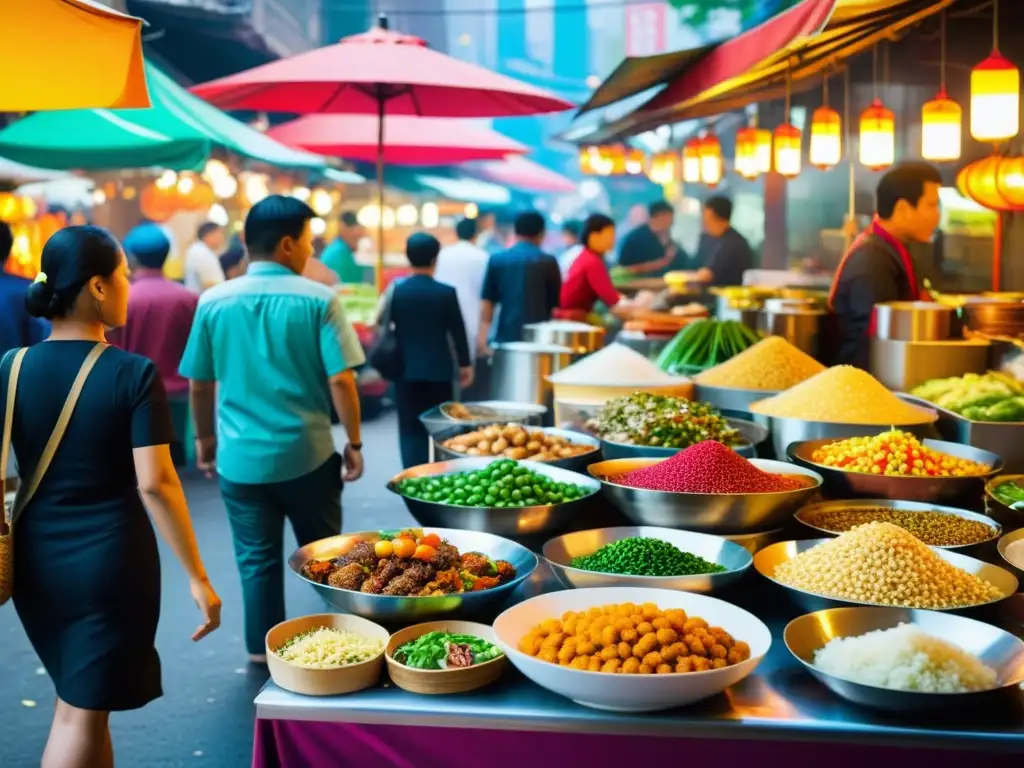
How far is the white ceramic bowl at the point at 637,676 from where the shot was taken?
2.07 m

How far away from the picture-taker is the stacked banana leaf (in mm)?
5781

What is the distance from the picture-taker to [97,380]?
2.92 metres

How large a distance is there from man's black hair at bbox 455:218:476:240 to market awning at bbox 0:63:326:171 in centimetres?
238

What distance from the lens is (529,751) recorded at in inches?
86.4

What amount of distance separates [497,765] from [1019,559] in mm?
1455

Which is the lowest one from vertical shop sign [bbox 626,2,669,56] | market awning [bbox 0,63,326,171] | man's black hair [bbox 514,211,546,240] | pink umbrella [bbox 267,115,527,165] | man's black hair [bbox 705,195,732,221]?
man's black hair [bbox 514,211,546,240]

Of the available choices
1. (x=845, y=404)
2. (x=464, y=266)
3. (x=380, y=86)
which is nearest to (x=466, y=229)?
(x=464, y=266)

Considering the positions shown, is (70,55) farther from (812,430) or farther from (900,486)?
(900,486)

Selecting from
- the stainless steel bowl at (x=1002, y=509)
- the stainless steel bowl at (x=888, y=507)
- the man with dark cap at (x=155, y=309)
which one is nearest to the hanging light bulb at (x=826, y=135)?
the stainless steel bowl at (x=1002, y=509)

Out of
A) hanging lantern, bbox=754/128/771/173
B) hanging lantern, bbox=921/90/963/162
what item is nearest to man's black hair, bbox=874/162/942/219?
hanging lantern, bbox=921/90/963/162

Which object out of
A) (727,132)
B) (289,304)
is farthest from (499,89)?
(727,132)

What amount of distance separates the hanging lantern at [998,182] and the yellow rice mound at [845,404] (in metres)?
2.78

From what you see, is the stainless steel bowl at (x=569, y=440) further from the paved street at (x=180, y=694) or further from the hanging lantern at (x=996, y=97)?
the hanging lantern at (x=996, y=97)

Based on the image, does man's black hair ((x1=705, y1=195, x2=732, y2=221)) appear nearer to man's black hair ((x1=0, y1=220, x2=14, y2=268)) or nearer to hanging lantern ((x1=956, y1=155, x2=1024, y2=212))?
hanging lantern ((x1=956, y1=155, x2=1024, y2=212))
